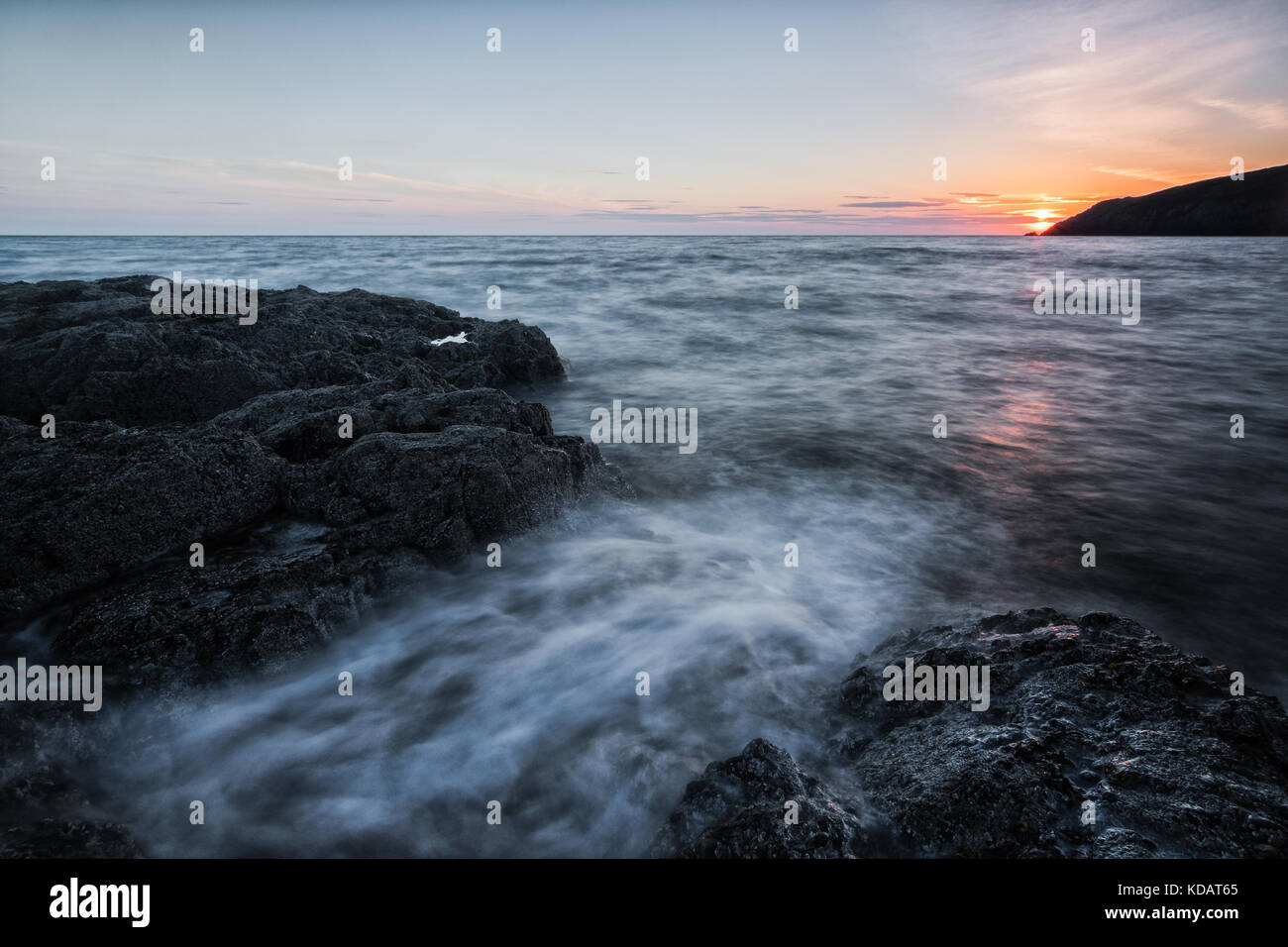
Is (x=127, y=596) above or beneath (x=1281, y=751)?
above

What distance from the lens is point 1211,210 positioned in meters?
78.5

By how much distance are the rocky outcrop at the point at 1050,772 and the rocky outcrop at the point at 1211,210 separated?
101631 mm

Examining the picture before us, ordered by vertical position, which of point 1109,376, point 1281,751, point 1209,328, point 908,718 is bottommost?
point 908,718

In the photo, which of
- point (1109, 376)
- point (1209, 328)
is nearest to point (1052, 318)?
point (1209, 328)

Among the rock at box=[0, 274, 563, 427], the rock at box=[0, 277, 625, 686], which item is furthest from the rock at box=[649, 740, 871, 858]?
the rock at box=[0, 274, 563, 427]

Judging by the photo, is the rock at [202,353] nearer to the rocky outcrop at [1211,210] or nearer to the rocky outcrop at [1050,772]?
the rocky outcrop at [1050,772]

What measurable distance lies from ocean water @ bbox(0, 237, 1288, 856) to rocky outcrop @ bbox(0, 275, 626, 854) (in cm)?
33

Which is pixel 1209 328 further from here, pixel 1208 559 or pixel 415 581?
pixel 415 581

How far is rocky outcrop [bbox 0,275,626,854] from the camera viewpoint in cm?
421

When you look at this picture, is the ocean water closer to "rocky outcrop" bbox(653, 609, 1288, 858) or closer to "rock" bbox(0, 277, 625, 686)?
"rock" bbox(0, 277, 625, 686)

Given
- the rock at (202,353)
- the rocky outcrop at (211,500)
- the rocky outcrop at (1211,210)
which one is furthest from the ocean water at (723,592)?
the rocky outcrop at (1211,210)

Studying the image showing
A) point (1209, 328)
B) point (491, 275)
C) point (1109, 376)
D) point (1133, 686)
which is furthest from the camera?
point (491, 275)

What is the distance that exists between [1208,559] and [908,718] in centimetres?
509

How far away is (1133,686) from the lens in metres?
3.63
